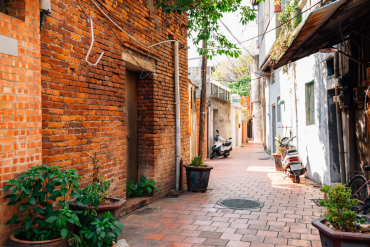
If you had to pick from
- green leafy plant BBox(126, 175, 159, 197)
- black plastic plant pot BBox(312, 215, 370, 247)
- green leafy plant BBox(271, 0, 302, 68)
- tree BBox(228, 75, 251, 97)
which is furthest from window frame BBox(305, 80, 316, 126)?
tree BBox(228, 75, 251, 97)

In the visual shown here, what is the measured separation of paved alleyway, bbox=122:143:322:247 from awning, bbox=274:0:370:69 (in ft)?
9.78

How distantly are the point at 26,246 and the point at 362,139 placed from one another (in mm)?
5685

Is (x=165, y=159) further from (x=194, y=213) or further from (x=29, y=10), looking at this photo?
(x=29, y=10)

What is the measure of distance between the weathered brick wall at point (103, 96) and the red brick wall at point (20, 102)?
0.23 m

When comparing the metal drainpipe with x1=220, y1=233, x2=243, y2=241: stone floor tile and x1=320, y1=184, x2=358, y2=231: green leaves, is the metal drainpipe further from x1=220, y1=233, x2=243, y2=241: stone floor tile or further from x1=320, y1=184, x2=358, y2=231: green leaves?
x1=320, y1=184, x2=358, y2=231: green leaves

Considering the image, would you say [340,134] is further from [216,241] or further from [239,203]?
[216,241]

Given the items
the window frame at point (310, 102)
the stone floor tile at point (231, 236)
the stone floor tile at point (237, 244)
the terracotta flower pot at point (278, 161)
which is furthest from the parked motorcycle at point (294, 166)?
the stone floor tile at point (237, 244)

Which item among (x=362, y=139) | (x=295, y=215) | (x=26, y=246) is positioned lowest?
(x=295, y=215)

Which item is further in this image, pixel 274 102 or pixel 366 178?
pixel 274 102

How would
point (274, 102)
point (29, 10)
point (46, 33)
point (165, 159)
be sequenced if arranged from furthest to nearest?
point (274, 102)
point (165, 159)
point (46, 33)
point (29, 10)

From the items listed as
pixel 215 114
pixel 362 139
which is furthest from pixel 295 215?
pixel 215 114

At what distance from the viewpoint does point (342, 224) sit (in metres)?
2.93

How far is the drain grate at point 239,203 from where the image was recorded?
5766 mm

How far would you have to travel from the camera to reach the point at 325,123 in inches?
282
